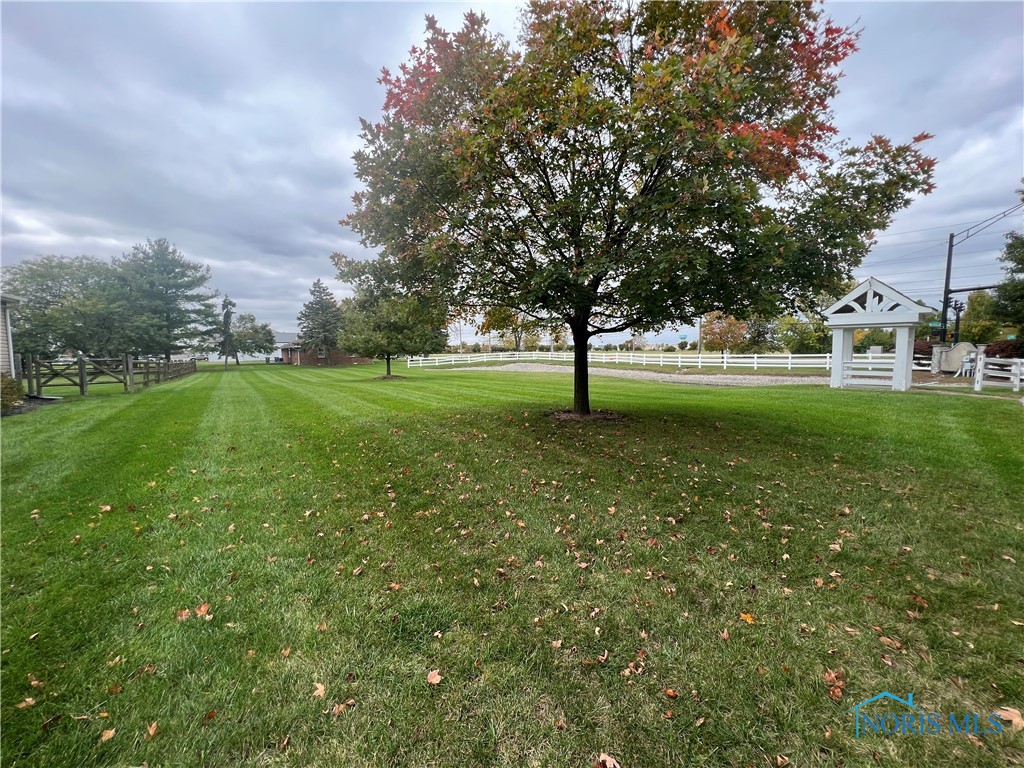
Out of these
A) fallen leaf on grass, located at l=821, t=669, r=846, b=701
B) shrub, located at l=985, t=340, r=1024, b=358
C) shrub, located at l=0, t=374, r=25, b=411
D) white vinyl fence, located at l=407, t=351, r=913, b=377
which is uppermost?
shrub, located at l=985, t=340, r=1024, b=358

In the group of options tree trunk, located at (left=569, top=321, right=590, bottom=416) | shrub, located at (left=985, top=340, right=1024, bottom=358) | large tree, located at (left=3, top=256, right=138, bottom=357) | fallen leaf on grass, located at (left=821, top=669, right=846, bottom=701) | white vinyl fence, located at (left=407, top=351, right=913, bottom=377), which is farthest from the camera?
large tree, located at (left=3, top=256, right=138, bottom=357)

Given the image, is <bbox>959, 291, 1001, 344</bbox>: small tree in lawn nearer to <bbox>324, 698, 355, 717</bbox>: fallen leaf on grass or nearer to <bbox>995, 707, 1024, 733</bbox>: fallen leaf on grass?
<bbox>995, 707, 1024, 733</bbox>: fallen leaf on grass

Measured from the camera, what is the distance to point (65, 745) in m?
2.07

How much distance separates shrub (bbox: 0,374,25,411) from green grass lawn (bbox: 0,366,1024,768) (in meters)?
6.49

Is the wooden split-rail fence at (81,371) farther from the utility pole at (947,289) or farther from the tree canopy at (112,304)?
the utility pole at (947,289)

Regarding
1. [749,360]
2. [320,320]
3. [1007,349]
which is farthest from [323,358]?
[1007,349]

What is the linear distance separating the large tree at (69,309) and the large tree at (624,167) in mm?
31877

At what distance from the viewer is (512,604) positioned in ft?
10.5

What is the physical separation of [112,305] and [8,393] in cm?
2264

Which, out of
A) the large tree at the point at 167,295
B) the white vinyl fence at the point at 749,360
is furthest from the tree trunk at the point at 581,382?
the large tree at the point at 167,295

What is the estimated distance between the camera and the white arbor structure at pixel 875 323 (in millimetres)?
13180

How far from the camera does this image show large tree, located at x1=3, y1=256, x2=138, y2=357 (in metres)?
27.0

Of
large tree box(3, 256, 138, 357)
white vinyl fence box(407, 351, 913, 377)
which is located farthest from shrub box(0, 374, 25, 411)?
white vinyl fence box(407, 351, 913, 377)

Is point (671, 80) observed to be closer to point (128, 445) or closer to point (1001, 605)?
point (1001, 605)
